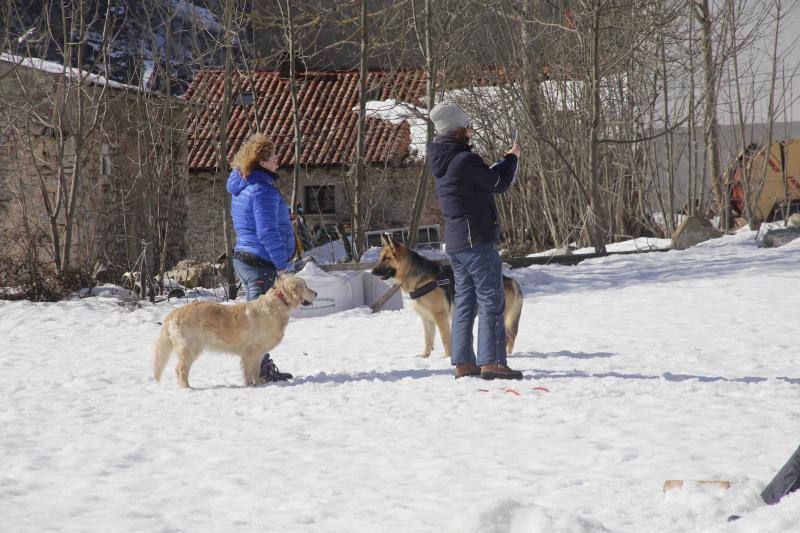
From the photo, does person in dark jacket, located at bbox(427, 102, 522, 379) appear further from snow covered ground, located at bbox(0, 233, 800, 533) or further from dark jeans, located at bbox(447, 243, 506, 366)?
snow covered ground, located at bbox(0, 233, 800, 533)

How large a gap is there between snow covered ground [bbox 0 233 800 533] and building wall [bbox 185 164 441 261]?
16.1 metres

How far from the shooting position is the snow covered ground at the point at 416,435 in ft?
12.2

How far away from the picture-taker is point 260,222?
6.91 metres

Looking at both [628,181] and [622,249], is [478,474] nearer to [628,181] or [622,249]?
[622,249]

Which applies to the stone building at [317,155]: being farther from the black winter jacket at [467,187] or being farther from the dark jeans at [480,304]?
the black winter jacket at [467,187]

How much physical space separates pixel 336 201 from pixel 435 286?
2043cm

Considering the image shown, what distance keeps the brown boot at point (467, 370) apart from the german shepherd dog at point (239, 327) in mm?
1262

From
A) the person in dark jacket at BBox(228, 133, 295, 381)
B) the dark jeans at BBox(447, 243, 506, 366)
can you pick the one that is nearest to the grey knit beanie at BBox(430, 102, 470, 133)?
the dark jeans at BBox(447, 243, 506, 366)

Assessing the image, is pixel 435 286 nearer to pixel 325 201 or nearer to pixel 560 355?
pixel 560 355

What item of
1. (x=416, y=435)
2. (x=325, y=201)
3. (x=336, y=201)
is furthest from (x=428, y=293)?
(x=325, y=201)

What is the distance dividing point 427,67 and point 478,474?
10.3 m

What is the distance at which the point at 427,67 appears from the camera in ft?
45.4

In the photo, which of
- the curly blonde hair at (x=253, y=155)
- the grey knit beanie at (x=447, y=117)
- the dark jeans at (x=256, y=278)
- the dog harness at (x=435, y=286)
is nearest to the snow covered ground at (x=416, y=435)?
the dog harness at (x=435, y=286)

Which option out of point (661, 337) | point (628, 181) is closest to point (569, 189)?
point (628, 181)
